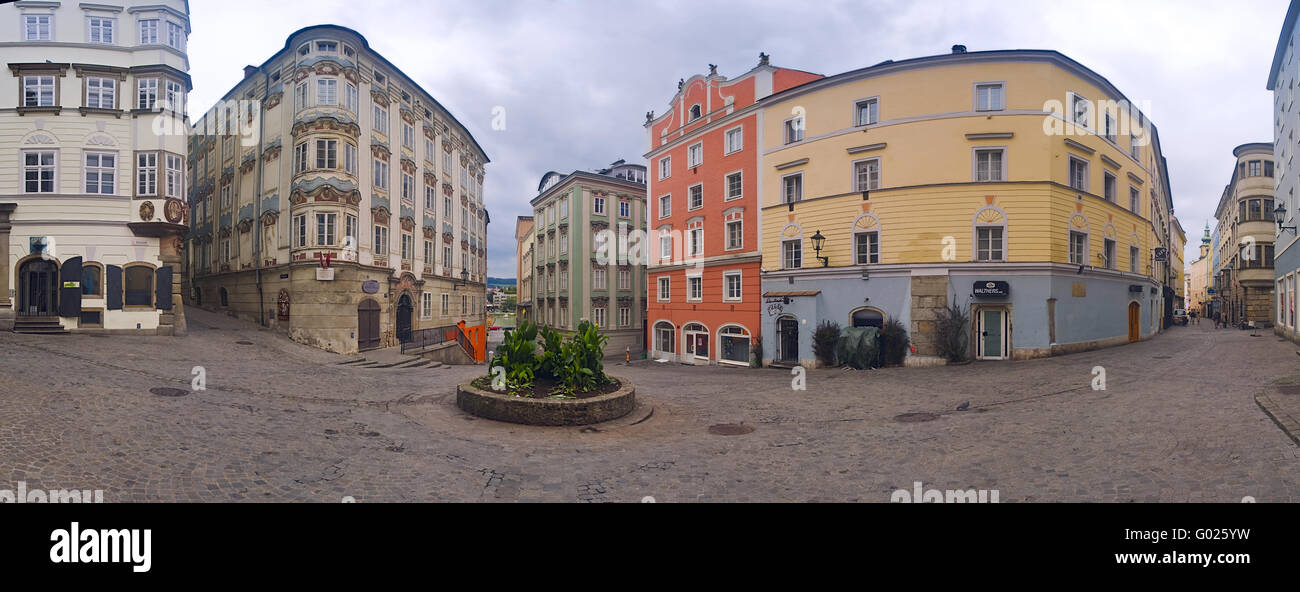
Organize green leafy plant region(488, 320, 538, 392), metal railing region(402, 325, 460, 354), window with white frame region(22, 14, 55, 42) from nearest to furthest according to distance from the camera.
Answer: green leafy plant region(488, 320, 538, 392) → window with white frame region(22, 14, 55, 42) → metal railing region(402, 325, 460, 354)

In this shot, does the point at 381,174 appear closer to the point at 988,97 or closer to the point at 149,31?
the point at 149,31

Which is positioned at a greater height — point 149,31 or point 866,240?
point 149,31

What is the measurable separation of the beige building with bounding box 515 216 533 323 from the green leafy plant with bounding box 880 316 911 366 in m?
46.0

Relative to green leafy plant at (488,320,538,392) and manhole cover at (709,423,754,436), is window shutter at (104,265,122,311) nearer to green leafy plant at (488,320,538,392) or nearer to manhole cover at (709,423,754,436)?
green leafy plant at (488,320,538,392)

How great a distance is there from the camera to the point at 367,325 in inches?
1030

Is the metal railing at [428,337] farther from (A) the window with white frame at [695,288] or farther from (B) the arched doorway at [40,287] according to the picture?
(A) the window with white frame at [695,288]

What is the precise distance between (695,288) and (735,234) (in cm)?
437

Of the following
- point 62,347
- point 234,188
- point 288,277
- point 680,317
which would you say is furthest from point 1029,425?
point 234,188

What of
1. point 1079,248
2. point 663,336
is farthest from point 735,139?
point 1079,248

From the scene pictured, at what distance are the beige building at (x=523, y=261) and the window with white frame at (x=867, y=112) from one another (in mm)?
45230

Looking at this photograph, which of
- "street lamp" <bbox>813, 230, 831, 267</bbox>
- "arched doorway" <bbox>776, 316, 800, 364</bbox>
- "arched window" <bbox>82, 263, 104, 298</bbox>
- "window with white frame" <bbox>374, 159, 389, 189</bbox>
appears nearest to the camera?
"arched window" <bbox>82, 263, 104, 298</bbox>

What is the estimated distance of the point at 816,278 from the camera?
2470 centimetres

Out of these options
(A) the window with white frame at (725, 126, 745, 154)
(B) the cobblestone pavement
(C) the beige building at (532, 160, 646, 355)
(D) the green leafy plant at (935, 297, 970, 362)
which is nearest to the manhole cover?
(B) the cobblestone pavement

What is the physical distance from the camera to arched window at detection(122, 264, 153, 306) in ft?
70.1
